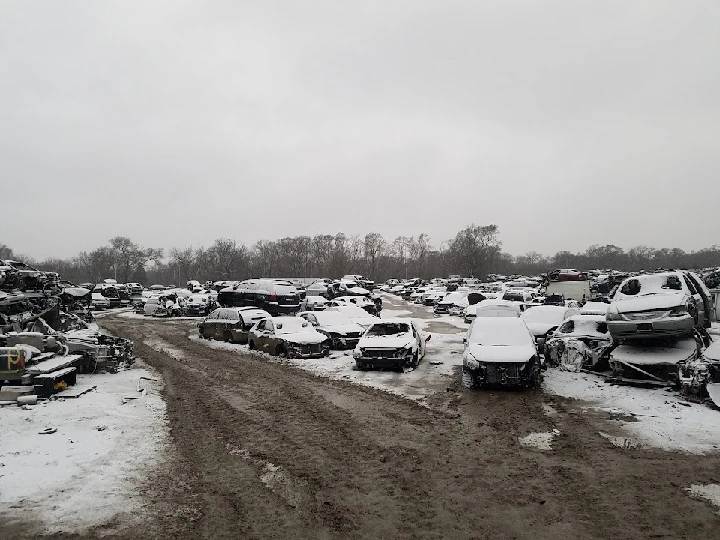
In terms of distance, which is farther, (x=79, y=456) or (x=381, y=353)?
(x=381, y=353)

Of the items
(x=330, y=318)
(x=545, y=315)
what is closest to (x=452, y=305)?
(x=330, y=318)

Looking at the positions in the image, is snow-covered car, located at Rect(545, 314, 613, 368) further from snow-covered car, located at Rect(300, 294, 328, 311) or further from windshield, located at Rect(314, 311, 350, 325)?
snow-covered car, located at Rect(300, 294, 328, 311)

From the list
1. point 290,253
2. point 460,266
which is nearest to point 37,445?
point 460,266

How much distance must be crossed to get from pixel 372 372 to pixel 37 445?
24.9ft

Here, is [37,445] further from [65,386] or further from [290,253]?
[290,253]

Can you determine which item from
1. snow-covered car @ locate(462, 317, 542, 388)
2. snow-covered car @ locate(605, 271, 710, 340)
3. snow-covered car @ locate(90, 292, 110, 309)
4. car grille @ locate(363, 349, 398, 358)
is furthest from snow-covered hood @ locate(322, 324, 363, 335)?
snow-covered car @ locate(90, 292, 110, 309)

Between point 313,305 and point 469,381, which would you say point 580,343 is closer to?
point 469,381

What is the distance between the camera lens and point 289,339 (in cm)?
1534

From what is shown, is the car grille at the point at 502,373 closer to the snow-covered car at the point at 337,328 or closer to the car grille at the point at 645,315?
the car grille at the point at 645,315

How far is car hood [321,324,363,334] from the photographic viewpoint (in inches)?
666

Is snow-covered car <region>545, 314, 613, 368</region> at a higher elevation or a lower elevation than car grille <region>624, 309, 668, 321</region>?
lower

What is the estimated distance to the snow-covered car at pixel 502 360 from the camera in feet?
33.5

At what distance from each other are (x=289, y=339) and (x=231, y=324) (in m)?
4.53

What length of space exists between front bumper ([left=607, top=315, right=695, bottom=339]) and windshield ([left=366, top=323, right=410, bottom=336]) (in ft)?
18.8
